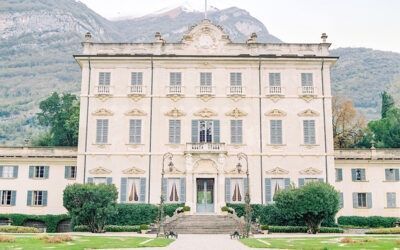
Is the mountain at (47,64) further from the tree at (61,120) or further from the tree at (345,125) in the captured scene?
the tree at (345,125)

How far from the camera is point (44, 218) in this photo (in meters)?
38.1

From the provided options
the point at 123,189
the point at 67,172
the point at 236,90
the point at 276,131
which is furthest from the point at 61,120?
the point at 276,131

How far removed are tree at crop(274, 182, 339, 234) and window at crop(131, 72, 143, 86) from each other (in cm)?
1602

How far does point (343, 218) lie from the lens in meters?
38.3

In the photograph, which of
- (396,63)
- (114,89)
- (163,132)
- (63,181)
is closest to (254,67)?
(163,132)

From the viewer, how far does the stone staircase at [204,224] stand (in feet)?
104

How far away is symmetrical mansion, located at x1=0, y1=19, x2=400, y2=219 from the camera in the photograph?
3706 centimetres

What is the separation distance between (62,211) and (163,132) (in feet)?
37.9

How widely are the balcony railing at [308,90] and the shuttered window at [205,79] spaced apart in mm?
8101

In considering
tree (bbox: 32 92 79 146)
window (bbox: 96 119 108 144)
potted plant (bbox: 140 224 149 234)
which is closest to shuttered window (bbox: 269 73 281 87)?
window (bbox: 96 119 108 144)

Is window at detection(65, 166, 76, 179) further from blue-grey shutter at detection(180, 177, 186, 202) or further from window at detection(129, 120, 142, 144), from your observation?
blue-grey shutter at detection(180, 177, 186, 202)

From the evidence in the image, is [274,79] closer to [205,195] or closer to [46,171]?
[205,195]

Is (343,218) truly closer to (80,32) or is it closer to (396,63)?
(396,63)

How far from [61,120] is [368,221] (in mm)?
37591
